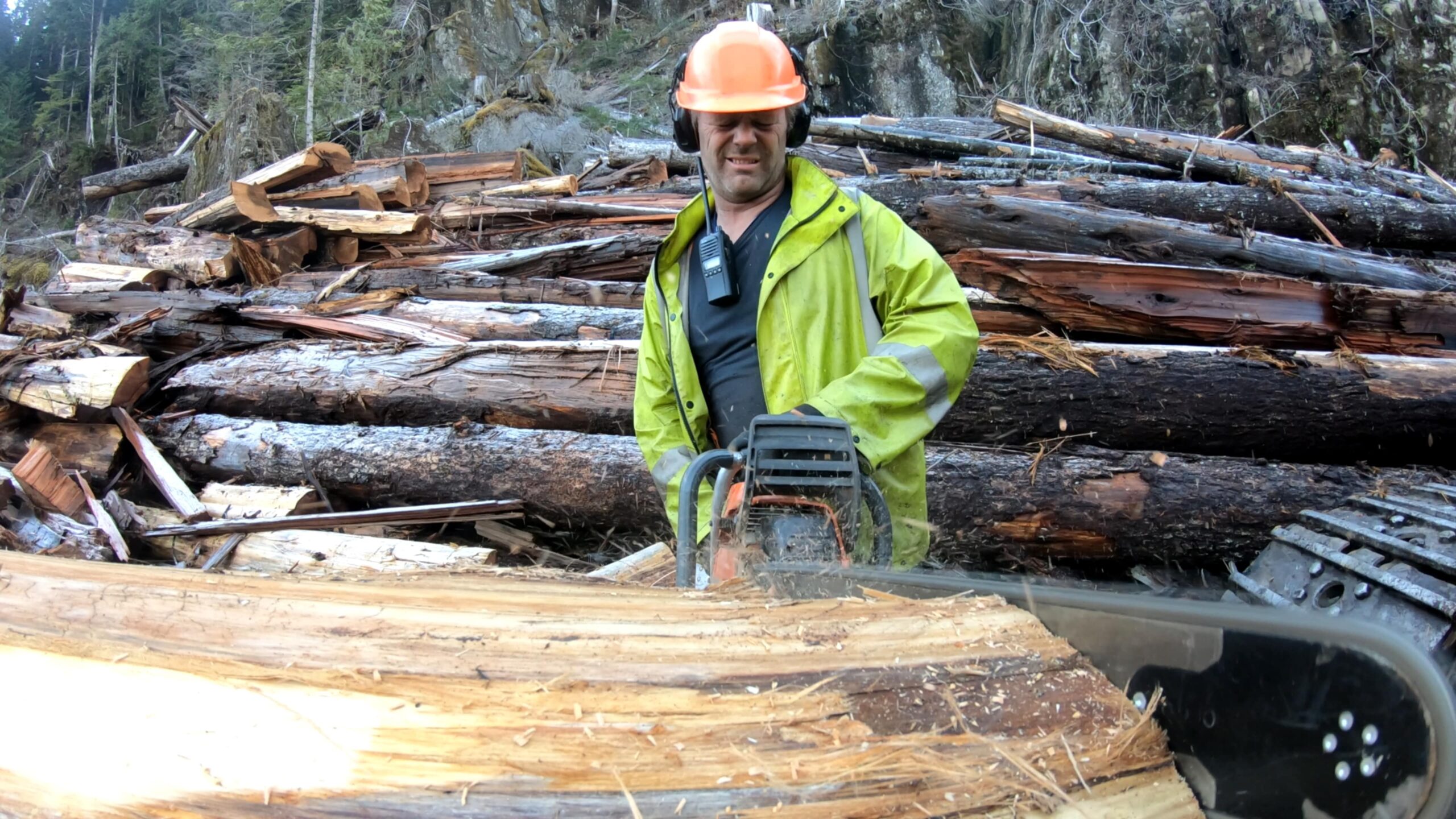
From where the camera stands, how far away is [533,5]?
2852cm

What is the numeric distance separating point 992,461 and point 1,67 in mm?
41179

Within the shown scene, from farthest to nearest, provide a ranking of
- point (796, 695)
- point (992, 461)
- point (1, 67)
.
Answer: point (1, 67), point (992, 461), point (796, 695)

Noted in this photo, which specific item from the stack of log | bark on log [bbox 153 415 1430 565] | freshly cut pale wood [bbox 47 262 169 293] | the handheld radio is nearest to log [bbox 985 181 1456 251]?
the stack of log

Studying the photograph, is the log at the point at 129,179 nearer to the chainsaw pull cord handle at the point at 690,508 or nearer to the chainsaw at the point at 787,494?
the chainsaw pull cord handle at the point at 690,508

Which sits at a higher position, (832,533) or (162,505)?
(832,533)

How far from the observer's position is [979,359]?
175 inches

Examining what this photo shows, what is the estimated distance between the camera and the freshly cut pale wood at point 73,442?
16.0 ft

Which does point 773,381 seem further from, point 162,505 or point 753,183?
point 162,505

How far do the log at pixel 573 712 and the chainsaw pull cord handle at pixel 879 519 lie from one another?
66 cm

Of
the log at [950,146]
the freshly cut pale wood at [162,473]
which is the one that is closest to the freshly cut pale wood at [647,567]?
the freshly cut pale wood at [162,473]

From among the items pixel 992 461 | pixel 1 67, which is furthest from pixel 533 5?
pixel 992 461

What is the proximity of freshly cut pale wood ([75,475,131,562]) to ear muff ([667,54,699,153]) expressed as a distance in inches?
127

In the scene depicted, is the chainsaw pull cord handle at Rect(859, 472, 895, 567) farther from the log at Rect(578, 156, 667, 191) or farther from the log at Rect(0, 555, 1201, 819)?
the log at Rect(578, 156, 667, 191)

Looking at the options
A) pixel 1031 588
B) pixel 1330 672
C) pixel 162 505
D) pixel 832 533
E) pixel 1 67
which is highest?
pixel 1 67
